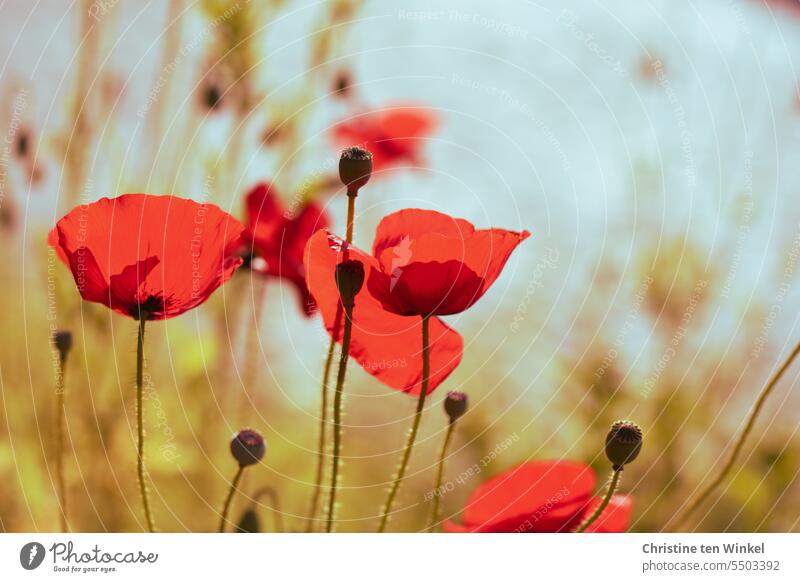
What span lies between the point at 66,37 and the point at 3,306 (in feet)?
0.90

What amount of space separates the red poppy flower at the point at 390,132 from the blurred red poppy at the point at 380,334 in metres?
0.33

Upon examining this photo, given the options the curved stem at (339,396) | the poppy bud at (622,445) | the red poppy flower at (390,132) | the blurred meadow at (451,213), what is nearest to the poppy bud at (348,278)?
the curved stem at (339,396)

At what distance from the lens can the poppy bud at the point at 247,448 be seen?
14.7 inches

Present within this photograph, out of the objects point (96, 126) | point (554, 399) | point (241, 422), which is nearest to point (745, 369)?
point (554, 399)

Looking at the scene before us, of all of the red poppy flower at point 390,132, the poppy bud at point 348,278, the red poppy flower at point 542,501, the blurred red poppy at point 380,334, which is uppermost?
the red poppy flower at point 390,132

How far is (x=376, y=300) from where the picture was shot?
1.30ft

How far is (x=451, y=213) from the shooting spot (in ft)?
2.25

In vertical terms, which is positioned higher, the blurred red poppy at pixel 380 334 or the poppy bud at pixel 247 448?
the blurred red poppy at pixel 380 334

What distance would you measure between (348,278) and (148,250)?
0.10 meters

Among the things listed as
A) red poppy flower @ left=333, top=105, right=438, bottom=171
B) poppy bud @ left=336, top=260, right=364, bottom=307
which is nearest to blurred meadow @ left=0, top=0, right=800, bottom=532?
red poppy flower @ left=333, top=105, right=438, bottom=171

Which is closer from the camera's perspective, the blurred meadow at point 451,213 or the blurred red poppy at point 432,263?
the blurred red poppy at point 432,263
